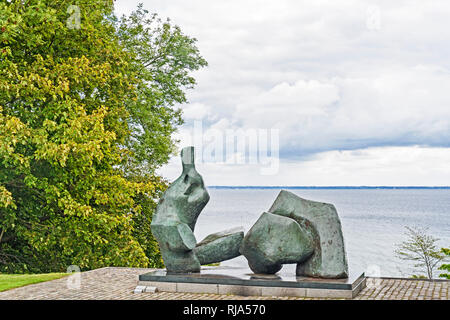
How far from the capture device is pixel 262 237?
10258 mm

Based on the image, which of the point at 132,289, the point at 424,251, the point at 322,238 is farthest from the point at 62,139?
the point at 424,251

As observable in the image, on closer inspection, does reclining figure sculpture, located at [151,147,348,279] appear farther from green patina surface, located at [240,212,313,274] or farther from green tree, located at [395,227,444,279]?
green tree, located at [395,227,444,279]

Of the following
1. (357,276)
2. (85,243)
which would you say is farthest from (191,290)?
(85,243)

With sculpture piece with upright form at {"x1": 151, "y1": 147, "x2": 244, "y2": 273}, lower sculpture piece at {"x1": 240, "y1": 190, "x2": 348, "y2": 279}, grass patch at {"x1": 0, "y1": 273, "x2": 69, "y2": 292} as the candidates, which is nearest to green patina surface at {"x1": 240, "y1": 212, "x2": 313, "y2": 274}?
lower sculpture piece at {"x1": 240, "y1": 190, "x2": 348, "y2": 279}

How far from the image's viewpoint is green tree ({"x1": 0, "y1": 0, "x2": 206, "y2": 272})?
1297 cm

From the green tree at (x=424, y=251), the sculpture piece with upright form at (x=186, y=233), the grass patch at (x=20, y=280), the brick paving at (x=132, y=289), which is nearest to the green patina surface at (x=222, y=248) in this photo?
the sculpture piece with upright form at (x=186, y=233)

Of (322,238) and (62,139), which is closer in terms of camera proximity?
(322,238)

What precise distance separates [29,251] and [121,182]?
3678 millimetres

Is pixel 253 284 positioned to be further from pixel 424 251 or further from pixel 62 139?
pixel 424 251

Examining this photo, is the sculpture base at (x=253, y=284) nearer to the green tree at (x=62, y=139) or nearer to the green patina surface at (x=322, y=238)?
the green patina surface at (x=322, y=238)

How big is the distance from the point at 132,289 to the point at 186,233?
1.69m

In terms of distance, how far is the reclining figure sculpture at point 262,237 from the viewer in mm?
10133

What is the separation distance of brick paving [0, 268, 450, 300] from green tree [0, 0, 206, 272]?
228 centimetres
